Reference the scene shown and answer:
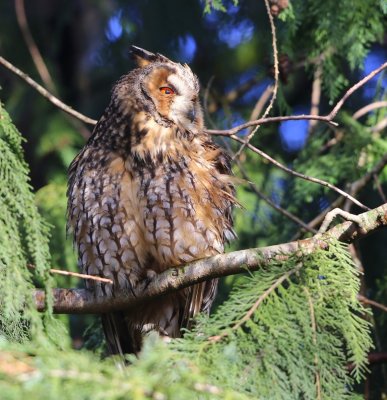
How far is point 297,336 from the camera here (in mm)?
1883

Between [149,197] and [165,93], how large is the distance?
0.50 meters

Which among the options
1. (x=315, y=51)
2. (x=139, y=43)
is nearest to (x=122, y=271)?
(x=315, y=51)

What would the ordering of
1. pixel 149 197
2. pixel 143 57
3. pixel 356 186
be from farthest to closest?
1. pixel 356 186
2. pixel 143 57
3. pixel 149 197

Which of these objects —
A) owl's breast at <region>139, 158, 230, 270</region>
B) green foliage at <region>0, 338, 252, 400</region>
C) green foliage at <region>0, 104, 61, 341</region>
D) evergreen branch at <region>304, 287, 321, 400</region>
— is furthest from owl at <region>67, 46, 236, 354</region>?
green foliage at <region>0, 338, 252, 400</region>

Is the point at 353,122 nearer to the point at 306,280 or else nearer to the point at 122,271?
the point at 122,271

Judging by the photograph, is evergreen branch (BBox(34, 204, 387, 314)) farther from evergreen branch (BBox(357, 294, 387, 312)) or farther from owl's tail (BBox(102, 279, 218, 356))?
evergreen branch (BBox(357, 294, 387, 312))

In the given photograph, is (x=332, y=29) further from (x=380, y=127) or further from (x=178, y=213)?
(x=178, y=213)

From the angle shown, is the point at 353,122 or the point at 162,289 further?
the point at 353,122

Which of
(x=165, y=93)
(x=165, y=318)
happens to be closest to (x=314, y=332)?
(x=165, y=318)

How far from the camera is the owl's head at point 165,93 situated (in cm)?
315

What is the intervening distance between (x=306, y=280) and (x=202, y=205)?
3.38ft

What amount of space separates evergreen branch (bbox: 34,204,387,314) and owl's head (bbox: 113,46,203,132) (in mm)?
696

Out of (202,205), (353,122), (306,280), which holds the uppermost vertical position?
(353,122)

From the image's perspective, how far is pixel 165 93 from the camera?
3.17 m
